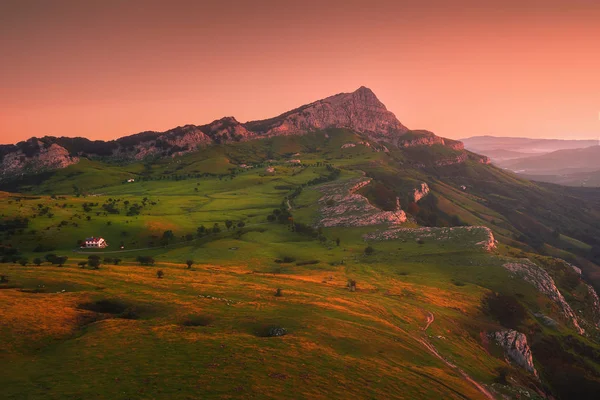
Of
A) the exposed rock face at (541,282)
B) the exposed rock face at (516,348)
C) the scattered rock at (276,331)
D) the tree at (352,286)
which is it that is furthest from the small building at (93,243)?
the exposed rock face at (541,282)

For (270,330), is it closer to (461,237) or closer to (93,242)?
(461,237)

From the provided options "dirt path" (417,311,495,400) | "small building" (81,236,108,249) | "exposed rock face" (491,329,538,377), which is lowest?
"exposed rock face" (491,329,538,377)

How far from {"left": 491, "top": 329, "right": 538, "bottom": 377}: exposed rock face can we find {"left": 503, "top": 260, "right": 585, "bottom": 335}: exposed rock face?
2098 inches

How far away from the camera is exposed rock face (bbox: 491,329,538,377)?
310ft

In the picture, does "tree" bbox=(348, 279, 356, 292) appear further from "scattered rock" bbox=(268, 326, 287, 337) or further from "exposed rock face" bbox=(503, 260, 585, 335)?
"exposed rock face" bbox=(503, 260, 585, 335)

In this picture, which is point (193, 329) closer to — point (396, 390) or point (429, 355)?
point (396, 390)

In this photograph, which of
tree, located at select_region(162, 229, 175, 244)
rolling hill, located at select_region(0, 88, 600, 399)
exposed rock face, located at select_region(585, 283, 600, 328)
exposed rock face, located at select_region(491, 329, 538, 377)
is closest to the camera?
rolling hill, located at select_region(0, 88, 600, 399)

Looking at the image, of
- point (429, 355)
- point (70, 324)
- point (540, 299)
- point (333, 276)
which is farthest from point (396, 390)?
point (540, 299)

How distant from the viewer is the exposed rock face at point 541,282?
453ft

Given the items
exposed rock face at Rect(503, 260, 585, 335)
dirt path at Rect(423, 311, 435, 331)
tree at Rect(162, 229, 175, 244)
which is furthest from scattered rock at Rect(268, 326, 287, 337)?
tree at Rect(162, 229, 175, 244)

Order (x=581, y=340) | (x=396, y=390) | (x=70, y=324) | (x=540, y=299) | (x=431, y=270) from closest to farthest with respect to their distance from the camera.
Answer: (x=396, y=390)
(x=70, y=324)
(x=581, y=340)
(x=540, y=299)
(x=431, y=270)

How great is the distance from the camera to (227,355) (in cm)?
5853

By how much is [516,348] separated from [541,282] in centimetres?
6336

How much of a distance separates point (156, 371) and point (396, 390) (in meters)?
38.8
